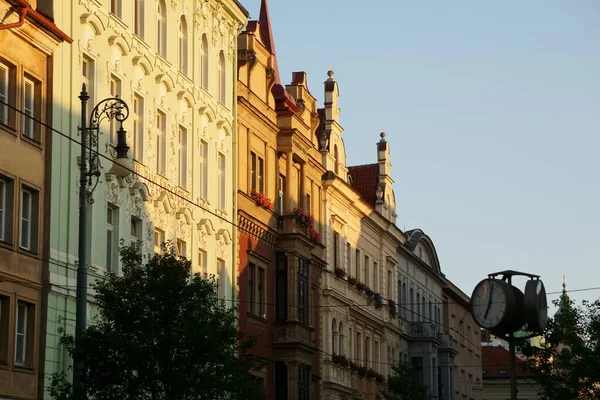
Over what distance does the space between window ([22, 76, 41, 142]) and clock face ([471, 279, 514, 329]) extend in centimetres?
1536

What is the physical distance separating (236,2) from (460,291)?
46.7 meters

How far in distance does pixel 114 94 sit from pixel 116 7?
2.44m

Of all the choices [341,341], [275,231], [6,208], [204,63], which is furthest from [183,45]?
[341,341]

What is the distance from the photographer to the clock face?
17.4m

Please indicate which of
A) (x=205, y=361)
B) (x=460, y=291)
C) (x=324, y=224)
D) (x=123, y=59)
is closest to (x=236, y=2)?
(x=123, y=59)

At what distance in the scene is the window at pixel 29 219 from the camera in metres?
30.5

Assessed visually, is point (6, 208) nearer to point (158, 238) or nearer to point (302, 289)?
point (158, 238)

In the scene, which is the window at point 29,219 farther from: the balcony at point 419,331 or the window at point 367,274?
the balcony at point 419,331

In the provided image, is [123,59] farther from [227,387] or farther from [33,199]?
[227,387]

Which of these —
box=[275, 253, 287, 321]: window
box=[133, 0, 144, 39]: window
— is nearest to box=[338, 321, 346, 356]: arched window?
box=[275, 253, 287, 321]: window

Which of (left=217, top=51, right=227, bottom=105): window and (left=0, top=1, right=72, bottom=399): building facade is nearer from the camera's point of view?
(left=0, top=1, right=72, bottom=399): building facade

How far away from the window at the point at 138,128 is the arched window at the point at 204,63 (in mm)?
5689

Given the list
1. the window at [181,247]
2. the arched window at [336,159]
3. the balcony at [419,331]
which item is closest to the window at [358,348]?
the arched window at [336,159]

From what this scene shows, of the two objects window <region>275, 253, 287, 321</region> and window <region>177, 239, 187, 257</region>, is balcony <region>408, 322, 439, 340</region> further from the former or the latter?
window <region>177, 239, 187, 257</region>
